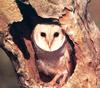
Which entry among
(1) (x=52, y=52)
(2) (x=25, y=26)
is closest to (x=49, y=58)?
(1) (x=52, y=52)

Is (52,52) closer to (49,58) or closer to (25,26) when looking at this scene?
(49,58)

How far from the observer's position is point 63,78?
8.14ft

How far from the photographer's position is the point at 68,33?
2.37 meters

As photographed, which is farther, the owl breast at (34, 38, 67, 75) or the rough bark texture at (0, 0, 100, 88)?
→ the owl breast at (34, 38, 67, 75)

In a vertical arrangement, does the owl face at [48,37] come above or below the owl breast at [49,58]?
above

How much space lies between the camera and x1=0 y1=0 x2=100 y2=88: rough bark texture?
7.66ft

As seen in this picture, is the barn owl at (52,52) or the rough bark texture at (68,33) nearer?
the rough bark texture at (68,33)

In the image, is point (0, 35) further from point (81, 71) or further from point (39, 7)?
point (81, 71)

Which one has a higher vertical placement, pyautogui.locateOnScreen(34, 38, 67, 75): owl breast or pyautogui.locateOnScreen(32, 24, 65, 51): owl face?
pyautogui.locateOnScreen(32, 24, 65, 51): owl face

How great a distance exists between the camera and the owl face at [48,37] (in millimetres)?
2443

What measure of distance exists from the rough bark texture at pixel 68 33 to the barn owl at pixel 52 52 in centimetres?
6

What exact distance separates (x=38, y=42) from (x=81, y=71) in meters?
0.25

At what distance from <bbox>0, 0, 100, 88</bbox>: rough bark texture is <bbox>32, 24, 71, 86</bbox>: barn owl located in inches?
2.3

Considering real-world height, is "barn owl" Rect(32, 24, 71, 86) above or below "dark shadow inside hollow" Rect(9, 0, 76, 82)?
below
